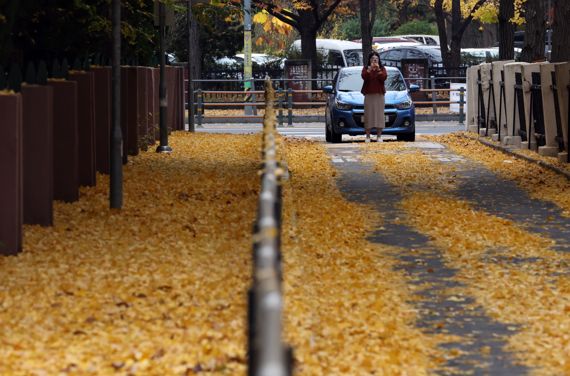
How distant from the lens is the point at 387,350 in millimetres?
8719

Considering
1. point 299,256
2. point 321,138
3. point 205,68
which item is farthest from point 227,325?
point 205,68

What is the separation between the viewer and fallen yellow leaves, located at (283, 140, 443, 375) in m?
8.40

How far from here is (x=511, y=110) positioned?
27.9 m

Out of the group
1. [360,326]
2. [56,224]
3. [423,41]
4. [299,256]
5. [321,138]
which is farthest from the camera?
[423,41]

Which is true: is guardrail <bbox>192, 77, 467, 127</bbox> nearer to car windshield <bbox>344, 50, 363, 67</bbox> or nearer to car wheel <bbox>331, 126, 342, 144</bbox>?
car wheel <bbox>331, 126, 342, 144</bbox>

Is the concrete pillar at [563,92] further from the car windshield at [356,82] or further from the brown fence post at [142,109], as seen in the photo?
the car windshield at [356,82]

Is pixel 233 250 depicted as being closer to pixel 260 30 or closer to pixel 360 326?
pixel 360 326

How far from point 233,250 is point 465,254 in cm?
187

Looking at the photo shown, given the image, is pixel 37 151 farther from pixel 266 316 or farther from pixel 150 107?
pixel 150 107

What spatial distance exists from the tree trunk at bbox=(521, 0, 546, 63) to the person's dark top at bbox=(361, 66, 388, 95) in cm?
640

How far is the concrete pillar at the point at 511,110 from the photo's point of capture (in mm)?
27125

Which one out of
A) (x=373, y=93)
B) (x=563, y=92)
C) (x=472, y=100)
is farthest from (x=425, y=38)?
(x=563, y=92)

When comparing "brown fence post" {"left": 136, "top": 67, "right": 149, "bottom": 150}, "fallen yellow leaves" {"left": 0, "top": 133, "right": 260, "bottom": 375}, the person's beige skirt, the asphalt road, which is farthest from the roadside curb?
the asphalt road

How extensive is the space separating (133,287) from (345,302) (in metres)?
1.38
